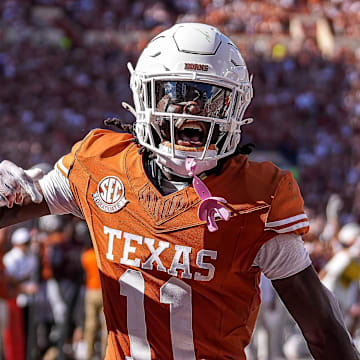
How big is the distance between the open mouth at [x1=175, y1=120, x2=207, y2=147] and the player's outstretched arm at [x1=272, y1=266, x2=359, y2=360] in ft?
1.57

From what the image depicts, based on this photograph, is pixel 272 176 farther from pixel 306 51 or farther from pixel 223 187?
pixel 306 51

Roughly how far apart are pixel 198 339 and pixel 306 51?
50.0ft

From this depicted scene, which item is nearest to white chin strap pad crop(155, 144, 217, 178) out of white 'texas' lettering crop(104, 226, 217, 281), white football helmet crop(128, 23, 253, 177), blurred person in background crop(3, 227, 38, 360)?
white football helmet crop(128, 23, 253, 177)

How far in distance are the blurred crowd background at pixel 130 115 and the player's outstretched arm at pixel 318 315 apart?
364cm

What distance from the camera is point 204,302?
2.03 m

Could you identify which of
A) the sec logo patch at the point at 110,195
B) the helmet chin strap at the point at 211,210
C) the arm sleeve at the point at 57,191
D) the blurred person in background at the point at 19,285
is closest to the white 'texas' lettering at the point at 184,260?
the helmet chin strap at the point at 211,210

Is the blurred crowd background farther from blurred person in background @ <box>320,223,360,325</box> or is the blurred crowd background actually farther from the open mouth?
the open mouth

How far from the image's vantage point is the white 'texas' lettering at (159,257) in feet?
6.55

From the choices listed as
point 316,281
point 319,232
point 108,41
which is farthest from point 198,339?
point 108,41

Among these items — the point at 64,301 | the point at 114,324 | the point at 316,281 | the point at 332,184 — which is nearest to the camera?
the point at 316,281

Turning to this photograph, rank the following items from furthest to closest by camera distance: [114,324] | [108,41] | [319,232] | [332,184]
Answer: [108,41]
[332,184]
[319,232]
[114,324]

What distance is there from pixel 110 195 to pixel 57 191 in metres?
0.21

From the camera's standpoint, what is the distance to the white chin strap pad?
79.1 inches

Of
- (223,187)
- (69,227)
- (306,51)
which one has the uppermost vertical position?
(223,187)
